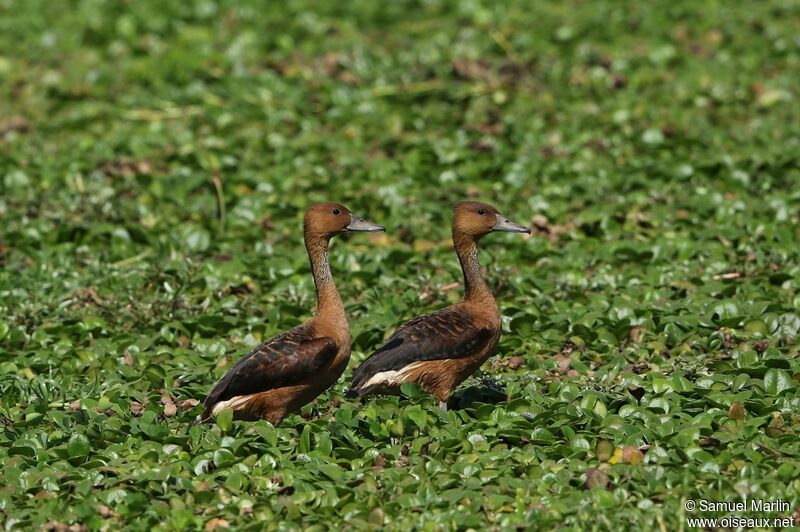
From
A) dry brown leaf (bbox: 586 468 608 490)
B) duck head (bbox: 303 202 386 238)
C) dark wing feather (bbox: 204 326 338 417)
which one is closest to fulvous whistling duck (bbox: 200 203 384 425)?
dark wing feather (bbox: 204 326 338 417)

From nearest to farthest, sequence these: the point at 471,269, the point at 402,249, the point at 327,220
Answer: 1. the point at 327,220
2. the point at 471,269
3. the point at 402,249

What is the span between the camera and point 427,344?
778 centimetres

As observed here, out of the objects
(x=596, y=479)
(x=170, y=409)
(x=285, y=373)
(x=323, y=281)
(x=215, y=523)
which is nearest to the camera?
(x=215, y=523)

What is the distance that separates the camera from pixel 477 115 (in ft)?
44.9

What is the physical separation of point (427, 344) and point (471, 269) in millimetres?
816

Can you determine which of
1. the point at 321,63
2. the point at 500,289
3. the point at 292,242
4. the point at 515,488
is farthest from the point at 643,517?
the point at 321,63

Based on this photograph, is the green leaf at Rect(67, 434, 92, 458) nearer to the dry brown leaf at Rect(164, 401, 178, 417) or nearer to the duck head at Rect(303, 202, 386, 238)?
the dry brown leaf at Rect(164, 401, 178, 417)

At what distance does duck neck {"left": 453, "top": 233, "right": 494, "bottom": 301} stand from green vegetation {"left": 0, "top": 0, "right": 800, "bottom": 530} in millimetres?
587

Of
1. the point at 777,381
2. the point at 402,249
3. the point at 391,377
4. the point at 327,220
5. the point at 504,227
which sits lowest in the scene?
the point at 402,249

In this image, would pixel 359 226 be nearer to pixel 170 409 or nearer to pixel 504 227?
pixel 504 227

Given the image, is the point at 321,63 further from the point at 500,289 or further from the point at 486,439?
the point at 486,439

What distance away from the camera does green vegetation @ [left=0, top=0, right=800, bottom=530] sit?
676 centimetres

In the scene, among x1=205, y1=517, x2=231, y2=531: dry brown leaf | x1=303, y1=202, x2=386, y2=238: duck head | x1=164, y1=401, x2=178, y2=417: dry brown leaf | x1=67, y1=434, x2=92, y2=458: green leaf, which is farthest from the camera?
x1=303, y1=202, x2=386, y2=238: duck head

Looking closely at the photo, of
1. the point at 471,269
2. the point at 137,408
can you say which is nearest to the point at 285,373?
the point at 137,408
